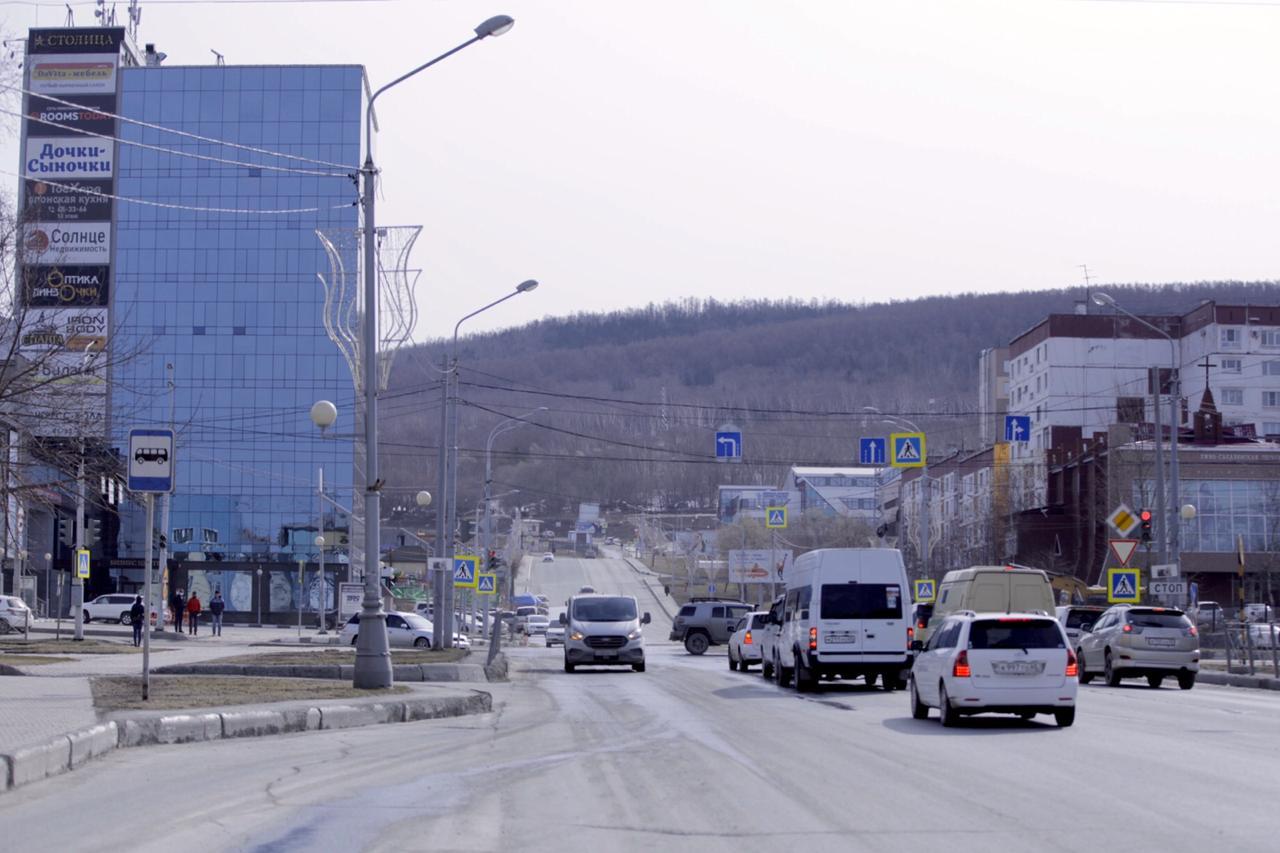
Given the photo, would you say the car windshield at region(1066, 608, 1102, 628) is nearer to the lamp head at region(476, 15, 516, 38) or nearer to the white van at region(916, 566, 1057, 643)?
the white van at region(916, 566, 1057, 643)

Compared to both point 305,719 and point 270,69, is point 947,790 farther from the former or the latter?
point 270,69

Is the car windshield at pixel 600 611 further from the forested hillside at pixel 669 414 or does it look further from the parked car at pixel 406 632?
the forested hillside at pixel 669 414

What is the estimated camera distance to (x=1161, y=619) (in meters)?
31.7

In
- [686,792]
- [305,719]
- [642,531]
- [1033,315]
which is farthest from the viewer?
[1033,315]

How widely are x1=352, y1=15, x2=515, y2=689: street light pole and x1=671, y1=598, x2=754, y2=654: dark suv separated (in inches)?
1413

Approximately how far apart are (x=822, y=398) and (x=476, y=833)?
170m

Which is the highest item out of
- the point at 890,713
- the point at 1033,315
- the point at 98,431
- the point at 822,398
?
the point at 1033,315

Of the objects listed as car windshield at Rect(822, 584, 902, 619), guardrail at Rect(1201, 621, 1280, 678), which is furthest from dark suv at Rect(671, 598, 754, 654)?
car windshield at Rect(822, 584, 902, 619)

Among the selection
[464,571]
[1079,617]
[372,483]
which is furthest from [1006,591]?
[372,483]

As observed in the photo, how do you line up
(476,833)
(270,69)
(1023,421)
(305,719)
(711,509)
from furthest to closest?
(711,509)
(270,69)
(1023,421)
(305,719)
(476,833)

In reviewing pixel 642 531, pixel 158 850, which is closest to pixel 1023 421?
pixel 158 850

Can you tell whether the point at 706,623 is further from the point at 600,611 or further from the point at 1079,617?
the point at 1079,617

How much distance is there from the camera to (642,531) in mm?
161375

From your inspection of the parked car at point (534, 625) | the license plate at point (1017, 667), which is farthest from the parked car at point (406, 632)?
the parked car at point (534, 625)
